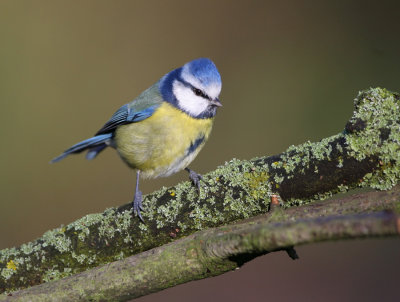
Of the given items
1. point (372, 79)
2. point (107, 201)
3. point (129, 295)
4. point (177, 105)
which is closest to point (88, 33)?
point (107, 201)

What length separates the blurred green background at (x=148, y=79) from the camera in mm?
3492

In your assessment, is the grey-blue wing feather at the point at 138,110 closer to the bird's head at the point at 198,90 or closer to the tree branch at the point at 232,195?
the bird's head at the point at 198,90

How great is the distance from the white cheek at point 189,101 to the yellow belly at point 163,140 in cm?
4

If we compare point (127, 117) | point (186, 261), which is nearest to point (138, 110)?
point (127, 117)

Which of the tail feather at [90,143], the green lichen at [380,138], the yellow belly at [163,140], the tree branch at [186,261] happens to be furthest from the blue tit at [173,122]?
the green lichen at [380,138]

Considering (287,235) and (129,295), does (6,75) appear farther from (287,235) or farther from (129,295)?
(287,235)

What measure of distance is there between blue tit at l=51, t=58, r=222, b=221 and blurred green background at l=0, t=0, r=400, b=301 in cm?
113

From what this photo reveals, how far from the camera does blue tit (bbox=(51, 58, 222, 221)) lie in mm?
2207

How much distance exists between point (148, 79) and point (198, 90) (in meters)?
1.60

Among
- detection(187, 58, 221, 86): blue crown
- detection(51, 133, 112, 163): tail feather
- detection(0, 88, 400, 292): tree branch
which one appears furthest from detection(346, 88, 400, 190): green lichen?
detection(51, 133, 112, 163): tail feather

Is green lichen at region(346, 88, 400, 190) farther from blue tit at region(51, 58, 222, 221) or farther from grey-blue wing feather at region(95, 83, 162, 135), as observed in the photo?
grey-blue wing feather at region(95, 83, 162, 135)

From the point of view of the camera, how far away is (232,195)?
1.59 meters

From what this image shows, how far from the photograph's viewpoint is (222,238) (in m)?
1.27

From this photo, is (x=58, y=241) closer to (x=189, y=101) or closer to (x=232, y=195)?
(x=232, y=195)
